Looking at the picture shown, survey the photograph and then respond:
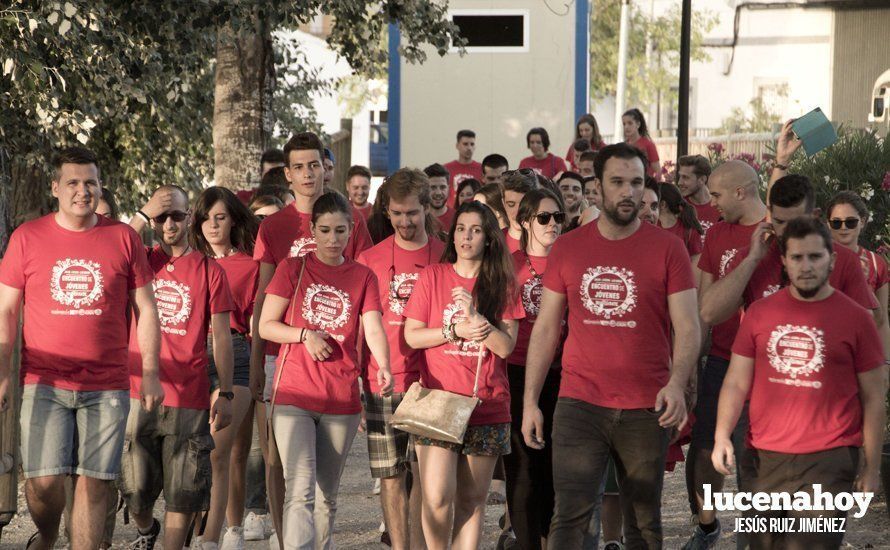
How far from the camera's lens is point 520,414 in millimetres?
7430

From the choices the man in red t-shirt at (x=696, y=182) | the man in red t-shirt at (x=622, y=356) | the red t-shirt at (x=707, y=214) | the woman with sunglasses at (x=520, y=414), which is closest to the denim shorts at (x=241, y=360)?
the woman with sunglasses at (x=520, y=414)

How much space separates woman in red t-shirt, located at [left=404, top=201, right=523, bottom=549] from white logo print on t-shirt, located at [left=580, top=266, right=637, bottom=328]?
67cm

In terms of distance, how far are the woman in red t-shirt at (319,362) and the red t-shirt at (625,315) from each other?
A: 3.62 ft

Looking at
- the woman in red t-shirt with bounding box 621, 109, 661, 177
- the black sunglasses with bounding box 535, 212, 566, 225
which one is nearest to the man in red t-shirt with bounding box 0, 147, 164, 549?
the black sunglasses with bounding box 535, 212, 566, 225

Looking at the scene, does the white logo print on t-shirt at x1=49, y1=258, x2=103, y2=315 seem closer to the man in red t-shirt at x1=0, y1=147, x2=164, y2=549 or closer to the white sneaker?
the man in red t-shirt at x1=0, y1=147, x2=164, y2=549

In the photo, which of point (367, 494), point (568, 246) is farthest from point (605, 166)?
point (367, 494)

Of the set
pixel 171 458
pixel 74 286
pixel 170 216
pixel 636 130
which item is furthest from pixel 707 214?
pixel 74 286

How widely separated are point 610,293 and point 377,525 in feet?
10.9

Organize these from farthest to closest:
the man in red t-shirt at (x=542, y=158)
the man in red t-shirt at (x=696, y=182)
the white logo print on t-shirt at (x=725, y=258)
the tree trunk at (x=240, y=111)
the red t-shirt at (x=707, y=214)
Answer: the man in red t-shirt at (x=542, y=158) < the tree trunk at (x=240, y=111) < the man in red t-shirt at (x=696, y=182) < the red t-shirt at (x=707, y=214) < the white logo print on t-shirt at (x=725, y=258)

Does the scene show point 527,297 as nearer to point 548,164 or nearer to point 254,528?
point 254,528

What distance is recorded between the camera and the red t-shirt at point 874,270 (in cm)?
747

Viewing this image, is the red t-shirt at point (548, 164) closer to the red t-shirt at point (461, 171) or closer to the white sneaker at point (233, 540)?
the red t-shirt at point (461, 171)

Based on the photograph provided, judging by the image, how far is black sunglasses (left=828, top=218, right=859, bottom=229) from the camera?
7.59 m

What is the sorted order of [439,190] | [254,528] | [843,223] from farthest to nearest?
1. [439,190]
2. [254,528]
3. [843,223]
